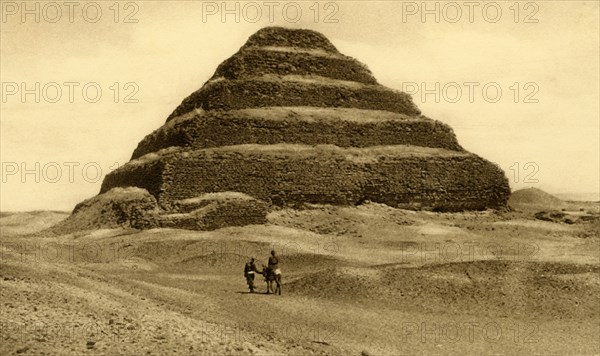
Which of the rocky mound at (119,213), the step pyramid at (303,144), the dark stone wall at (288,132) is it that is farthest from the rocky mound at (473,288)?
the dark stone wall at (288,132)

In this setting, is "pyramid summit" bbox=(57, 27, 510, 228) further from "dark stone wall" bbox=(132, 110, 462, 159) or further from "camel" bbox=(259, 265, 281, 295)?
"camel" bbox=(259, 265, 281, 295)

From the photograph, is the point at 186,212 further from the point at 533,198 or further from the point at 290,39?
the point at 533,198

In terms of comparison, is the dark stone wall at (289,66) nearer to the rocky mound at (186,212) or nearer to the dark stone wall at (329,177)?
the dark stone wall at (329,177)

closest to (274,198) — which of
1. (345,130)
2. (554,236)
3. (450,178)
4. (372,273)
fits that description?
(345,130)

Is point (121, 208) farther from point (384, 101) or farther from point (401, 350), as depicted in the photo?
point (401, 350)

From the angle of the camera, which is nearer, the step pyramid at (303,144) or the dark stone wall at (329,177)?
the dark stone wall at (329,177)
